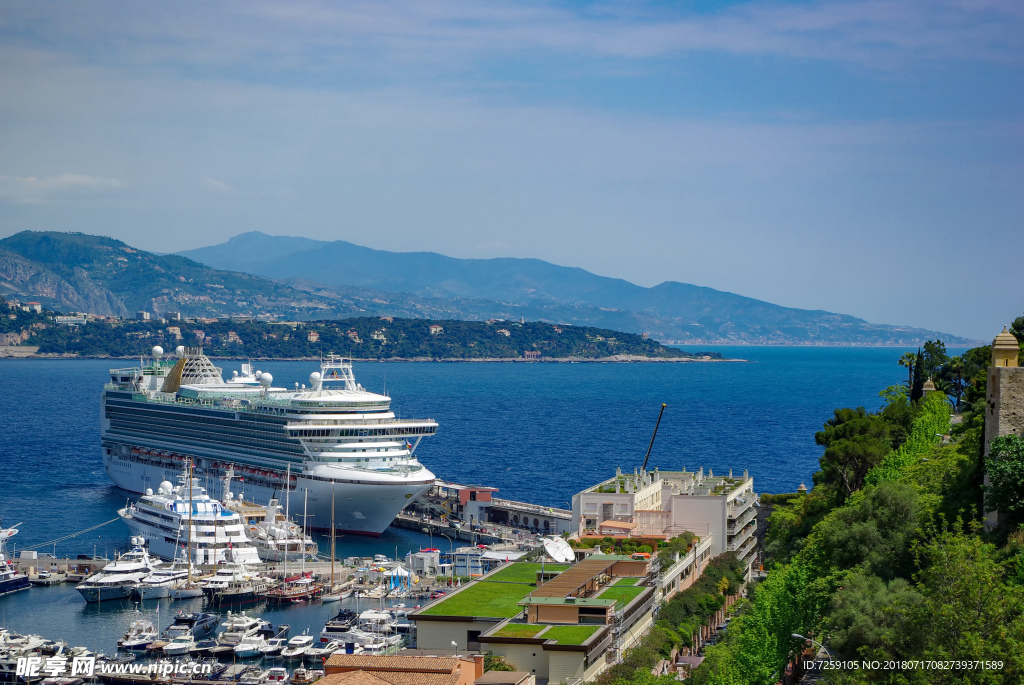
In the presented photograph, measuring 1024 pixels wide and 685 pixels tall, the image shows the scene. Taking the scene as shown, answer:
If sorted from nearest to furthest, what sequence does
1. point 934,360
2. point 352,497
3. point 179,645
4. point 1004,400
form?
point 1004,400 → point 179,645 → point 352,497 → point 934,360

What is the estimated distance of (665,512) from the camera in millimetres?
49312

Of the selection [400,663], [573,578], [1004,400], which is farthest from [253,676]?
[1004,400]

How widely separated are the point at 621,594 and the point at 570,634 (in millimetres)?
4916

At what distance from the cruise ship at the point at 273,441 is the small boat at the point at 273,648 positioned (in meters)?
21.5

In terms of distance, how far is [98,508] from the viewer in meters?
74.1

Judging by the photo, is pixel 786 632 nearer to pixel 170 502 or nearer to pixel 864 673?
pixel 864 673

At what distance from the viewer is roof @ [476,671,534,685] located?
26844 mm

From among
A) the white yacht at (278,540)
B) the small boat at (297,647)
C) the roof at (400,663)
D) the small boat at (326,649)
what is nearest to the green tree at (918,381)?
the white yacht at (278,540)

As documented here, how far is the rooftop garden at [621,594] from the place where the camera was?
3367cm

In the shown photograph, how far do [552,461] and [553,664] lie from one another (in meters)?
68.2

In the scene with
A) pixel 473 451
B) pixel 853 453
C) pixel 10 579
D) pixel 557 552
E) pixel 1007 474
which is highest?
pixel 1007 474

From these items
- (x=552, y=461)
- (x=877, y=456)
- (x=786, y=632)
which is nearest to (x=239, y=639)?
(x=786, y=632)

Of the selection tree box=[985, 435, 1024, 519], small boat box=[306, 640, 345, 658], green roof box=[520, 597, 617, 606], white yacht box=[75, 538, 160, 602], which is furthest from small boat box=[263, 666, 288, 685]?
tree box=[985, 435, 1024, 519]

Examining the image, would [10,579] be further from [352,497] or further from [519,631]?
[519,631]
